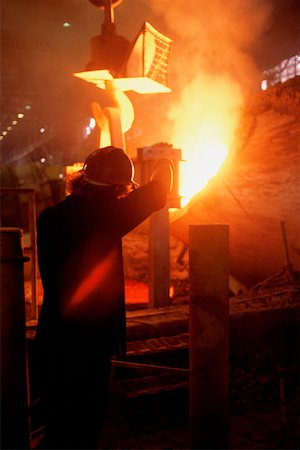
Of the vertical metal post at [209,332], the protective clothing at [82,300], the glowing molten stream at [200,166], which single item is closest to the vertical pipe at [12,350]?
the protective clothing at [82,300]

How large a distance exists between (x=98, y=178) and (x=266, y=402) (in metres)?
3.12

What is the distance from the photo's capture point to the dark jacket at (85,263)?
1932 mm

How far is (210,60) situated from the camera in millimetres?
10664

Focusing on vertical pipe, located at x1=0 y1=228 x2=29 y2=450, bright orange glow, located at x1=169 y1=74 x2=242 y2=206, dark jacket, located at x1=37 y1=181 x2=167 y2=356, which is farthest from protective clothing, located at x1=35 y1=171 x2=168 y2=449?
bright orange glow, located at x1=169 y1=74 x2=242 y2=206

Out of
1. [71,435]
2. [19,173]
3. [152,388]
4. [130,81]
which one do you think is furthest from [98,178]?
[19,173]

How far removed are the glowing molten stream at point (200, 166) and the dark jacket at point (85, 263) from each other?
5.97m

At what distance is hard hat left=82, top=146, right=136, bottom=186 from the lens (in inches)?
81.4

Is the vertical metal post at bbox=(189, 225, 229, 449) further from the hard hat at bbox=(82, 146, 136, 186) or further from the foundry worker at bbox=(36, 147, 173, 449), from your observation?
the hard hat at bbox=(82, 146, 136, 186)

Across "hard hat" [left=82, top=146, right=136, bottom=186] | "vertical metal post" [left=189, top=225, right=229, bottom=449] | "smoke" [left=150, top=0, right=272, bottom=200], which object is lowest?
"vertical metal post" [left=189, top=225, right=229, bottom=449]

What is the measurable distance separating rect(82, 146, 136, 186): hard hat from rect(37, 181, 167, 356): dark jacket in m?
0.06

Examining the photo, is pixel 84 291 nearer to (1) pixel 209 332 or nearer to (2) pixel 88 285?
(2) pixel 88 285

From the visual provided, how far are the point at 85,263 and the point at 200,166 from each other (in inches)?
291

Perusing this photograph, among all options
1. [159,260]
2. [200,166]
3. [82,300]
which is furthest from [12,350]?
[200,166]

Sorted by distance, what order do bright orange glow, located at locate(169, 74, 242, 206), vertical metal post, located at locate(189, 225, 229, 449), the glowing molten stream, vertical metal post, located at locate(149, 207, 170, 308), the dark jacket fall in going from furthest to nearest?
the glowing molten stream < bright orange glow, located at locate(169, 74, 242, 206) < vertical metal post, located at locate(149, 207, 170, 308) < vertical metal post, located at locate(189, 225, 229, 449) < the dark jacket
